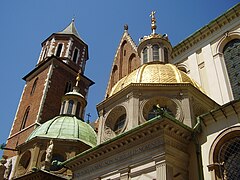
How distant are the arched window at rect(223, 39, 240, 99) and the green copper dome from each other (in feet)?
31.7

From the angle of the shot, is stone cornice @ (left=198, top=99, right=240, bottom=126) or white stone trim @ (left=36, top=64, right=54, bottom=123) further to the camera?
white stone trim @ (left=36, top=64, right=54, bottom=123)

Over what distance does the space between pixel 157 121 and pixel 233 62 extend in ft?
27.4

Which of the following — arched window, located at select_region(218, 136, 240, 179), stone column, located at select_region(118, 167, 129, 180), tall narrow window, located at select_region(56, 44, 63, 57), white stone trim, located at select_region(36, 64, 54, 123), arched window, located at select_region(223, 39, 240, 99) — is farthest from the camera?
tall narrow window, located at select_region(56, 44, 63, 57)

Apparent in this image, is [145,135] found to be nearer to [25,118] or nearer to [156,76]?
[156,76]

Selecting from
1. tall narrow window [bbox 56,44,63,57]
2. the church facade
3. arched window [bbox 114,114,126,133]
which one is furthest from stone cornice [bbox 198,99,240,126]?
tall narrow window [bbox 56,44,63,57]

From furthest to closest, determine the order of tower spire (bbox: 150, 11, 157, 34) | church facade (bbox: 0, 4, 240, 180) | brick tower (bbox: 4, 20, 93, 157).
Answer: brick tower (bbox: 4, 20, 93, 157), tower spire (bbox: 150, 11, 157, 34), church facade (bbox: 0, 4, 240, 180)

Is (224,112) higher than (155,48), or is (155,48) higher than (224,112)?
(155,48)

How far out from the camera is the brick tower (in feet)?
89.2

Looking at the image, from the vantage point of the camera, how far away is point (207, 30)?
735 inches

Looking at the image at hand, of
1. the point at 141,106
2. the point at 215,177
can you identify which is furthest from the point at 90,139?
the point at 215,177

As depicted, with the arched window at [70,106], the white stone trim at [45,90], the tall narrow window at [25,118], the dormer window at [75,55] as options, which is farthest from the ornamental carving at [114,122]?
the dormer window at [75,55]

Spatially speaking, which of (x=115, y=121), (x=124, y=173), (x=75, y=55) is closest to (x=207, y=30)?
(x=115, y=121)

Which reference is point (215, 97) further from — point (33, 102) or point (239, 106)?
point (33, 102)

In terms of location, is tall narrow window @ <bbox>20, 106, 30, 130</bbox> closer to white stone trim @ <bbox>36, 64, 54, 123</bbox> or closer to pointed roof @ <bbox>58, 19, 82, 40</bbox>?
white stone trim @ <bbox>36, 64, 54, 123</bbox>
